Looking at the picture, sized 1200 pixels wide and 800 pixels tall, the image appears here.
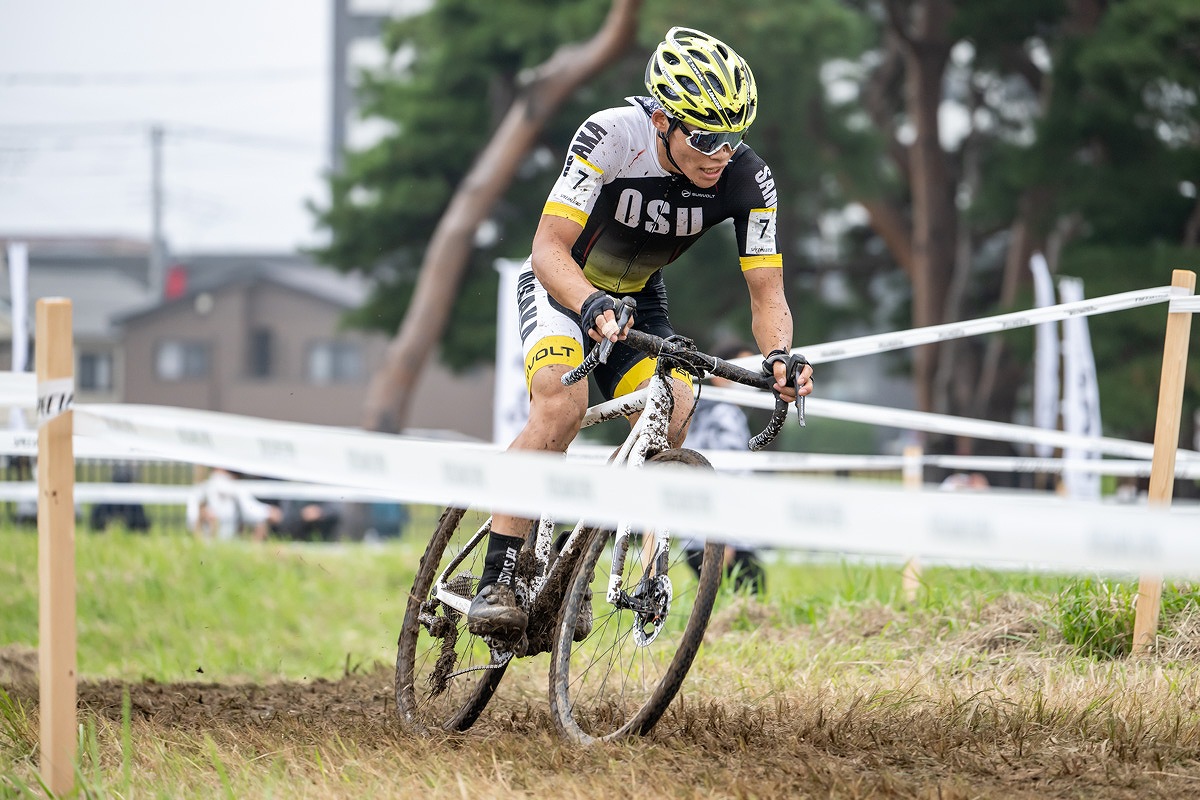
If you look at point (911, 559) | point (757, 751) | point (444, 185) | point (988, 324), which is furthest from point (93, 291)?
point (757, 751)

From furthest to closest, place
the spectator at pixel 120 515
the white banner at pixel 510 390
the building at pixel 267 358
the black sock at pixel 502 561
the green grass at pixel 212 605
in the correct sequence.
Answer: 1. the building at pixel 267 358
2. the spectator at pixel 120 515
3. the white banner at pixel 510 390
4. the green grass at pixel 212 605
5. the black sock at pixel 502 561

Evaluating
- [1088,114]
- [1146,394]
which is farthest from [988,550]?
[1088,114]

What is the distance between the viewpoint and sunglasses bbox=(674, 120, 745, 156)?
412 cm

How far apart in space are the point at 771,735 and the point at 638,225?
180 centimetres

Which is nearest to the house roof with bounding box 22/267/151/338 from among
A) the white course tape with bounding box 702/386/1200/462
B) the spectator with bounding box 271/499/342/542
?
the spectator with bounding box 271/499/342/542

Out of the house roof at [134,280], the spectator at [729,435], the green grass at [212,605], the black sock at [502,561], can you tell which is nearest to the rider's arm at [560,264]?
the black sock at [502,561]

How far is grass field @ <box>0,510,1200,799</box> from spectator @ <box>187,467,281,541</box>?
8.73 meters

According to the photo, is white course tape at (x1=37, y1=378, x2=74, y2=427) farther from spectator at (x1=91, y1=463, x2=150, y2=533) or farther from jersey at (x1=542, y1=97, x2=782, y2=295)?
spectator at (x1=91, y1=463, x2=150, y2=533)

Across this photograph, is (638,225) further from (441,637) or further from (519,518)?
(441,637)

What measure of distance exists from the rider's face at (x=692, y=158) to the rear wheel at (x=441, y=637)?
61.0 inches

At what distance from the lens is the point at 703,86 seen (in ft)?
13.3

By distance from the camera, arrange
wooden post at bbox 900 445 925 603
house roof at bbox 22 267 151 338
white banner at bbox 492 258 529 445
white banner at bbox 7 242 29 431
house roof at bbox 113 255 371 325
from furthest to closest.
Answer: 1. house roof at bbox 22 267 151 338
2. house roof at bbox 113 255 371 325
3. white banner at bbox 7 242 29 431
4. white banner at bbox 492 258 529 445
5. wooden post at bbox 900 445 925 603

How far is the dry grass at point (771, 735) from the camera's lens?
3529 mm

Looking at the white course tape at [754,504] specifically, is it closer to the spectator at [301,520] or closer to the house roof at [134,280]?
the spectator at [301,520]
